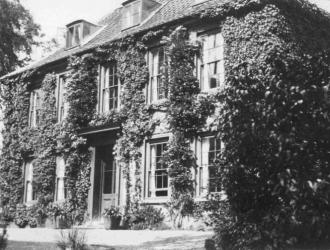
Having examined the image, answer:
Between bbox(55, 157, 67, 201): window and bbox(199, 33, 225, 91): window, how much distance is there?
7.72m

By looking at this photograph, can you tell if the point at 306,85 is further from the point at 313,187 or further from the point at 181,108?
the point at 181,108

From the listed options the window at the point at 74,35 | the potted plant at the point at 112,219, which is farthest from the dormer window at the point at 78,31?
the potted plant at the point at 112,219

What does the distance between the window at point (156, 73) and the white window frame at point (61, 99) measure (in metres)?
4.83

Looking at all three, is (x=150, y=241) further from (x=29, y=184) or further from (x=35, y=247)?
(x=29, y=184)

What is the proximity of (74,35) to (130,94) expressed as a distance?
664 centimetres

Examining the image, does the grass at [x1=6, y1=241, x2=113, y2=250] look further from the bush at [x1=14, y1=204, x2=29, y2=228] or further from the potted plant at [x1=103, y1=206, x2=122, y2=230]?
the bush at [x1=14, y1=204, x2=29, y2=228]

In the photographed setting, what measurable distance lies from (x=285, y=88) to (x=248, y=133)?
97cm

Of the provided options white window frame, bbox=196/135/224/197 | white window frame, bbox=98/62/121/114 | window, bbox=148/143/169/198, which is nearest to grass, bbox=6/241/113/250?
white window frame, bbox=196/135/224/197

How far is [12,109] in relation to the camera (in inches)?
942

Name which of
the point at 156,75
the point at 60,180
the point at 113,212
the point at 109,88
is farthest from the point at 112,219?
the point at 109,88

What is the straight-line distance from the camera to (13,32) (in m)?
31.8

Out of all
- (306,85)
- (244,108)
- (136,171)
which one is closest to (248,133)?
(244,108)

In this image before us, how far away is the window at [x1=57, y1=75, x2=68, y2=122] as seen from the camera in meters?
21.2

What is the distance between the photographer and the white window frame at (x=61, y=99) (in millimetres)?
21125
